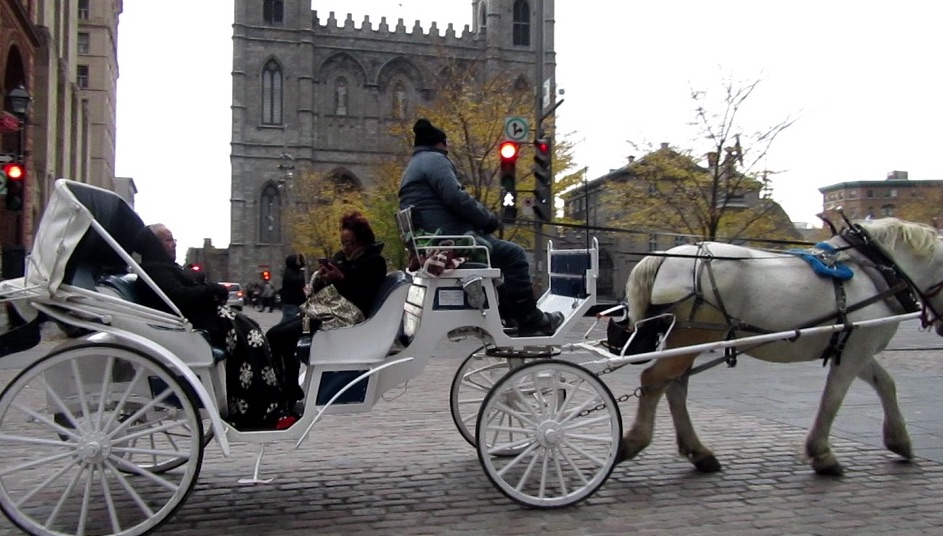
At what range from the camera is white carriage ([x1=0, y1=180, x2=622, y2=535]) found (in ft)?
15.2

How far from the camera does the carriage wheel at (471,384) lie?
6637 mm

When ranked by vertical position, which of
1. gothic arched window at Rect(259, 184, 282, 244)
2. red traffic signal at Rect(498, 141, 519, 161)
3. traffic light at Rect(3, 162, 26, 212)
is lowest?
traffic light at Rect(3, 162, 26, 212)

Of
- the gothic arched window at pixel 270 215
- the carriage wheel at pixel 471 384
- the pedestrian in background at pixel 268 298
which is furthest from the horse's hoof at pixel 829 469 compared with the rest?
the gothic arched window at pixel 270 215

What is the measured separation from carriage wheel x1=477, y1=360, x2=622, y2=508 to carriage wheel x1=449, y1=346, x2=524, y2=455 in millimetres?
924

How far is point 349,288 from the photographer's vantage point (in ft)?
18.3

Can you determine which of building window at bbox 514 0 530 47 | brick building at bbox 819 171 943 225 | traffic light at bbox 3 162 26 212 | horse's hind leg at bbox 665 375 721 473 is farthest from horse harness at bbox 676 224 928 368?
brick building at bbox 819 171 943 225

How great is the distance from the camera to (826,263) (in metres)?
6.38

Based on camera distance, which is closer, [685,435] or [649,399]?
[649,399]

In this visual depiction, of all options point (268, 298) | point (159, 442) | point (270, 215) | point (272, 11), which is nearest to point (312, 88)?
point (272, 11)

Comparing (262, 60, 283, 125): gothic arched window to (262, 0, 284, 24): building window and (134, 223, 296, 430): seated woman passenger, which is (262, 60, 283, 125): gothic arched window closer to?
(262, 0, 284, 24): building window

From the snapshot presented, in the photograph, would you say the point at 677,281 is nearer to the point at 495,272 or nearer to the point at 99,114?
the point at 495,272

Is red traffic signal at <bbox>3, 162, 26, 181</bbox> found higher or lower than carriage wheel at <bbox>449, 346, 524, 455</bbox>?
higher

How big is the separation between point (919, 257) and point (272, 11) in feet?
260

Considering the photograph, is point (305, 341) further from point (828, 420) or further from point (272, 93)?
point (272, 93)
